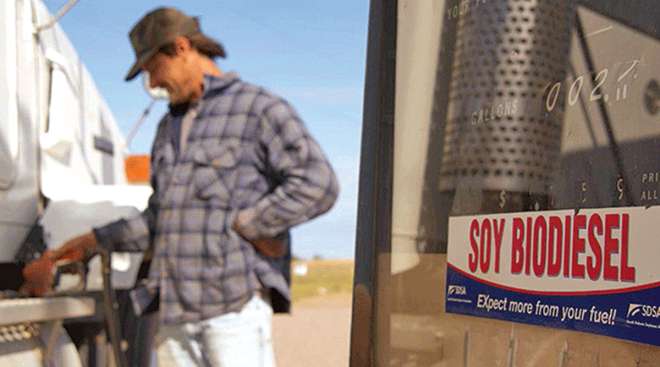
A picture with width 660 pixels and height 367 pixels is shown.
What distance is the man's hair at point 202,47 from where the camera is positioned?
3.74 m

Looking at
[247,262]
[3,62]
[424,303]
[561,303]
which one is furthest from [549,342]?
[3,62]

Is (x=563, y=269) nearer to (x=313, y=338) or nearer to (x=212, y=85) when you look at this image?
(x=212, y=85)

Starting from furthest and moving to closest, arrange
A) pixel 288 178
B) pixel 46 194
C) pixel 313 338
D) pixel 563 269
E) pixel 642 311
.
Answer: pixel 313 338 → pixel 46 194 → pixel 288 178 → pixel 563 269 → pixel 642 311

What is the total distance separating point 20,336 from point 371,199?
1.66m

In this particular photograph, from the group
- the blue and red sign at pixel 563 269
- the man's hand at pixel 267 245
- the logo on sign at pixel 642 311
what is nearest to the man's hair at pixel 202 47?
the man's hand at pixel 267 245

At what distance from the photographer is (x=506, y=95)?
2.23m

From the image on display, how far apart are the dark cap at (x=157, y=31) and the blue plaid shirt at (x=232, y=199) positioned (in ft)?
0.87

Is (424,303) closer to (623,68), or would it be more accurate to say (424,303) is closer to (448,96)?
(448,96)

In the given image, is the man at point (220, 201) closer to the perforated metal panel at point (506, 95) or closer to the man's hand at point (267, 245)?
the man's hand at point (267, 245)

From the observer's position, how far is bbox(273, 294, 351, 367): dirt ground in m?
11.2

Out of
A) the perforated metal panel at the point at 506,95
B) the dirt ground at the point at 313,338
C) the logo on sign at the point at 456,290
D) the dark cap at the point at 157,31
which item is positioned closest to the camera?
the perforated metal panel at the point at 506,95

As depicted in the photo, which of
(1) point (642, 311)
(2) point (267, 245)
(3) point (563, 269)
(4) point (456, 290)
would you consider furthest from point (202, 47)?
(1) point (642, 311)

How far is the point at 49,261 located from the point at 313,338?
381 inches

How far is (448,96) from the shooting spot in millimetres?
2436
